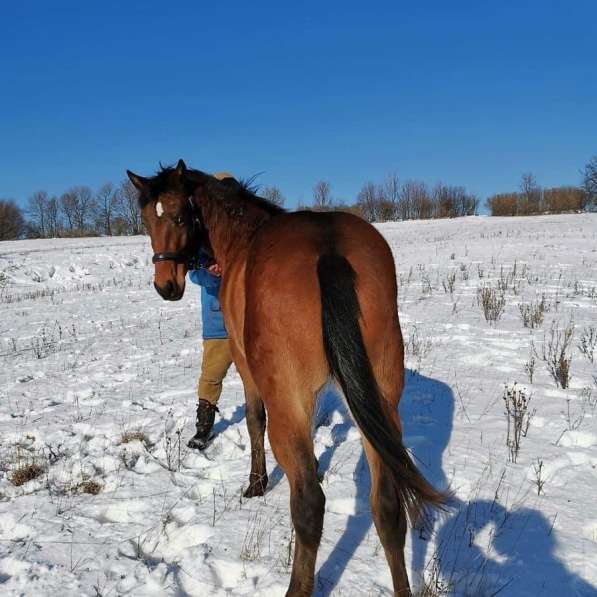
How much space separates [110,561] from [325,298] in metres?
1.95

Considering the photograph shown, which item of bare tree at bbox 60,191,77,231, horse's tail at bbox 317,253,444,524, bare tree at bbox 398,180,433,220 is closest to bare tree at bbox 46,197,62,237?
bare tree at bbox 60,191,77,231

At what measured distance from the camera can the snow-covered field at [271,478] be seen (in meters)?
2.46

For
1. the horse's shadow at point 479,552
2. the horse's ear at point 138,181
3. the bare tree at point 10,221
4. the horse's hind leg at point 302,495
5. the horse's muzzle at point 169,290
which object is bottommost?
the horse's shadow at point 479,552

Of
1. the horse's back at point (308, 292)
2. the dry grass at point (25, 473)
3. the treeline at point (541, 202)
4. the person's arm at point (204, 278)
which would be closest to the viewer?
the horse's back at point (308, 292)

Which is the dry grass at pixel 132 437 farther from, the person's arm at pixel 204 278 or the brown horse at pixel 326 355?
the brown horse at pixel 326 355

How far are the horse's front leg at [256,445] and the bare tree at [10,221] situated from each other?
2817 inches

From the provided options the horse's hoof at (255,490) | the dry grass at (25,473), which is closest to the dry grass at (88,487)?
the dry grass at (25,473)

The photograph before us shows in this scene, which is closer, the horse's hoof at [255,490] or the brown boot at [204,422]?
the horse's hoof at [255,490]

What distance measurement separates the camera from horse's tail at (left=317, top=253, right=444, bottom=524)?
2.00 metres

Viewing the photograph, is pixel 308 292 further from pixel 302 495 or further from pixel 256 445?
pixel 256 445

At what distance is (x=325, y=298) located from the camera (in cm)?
205

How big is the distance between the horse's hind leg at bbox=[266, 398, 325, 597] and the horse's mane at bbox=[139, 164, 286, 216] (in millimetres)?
1761

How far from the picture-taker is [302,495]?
222 centimetres

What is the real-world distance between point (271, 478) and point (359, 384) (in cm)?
201
